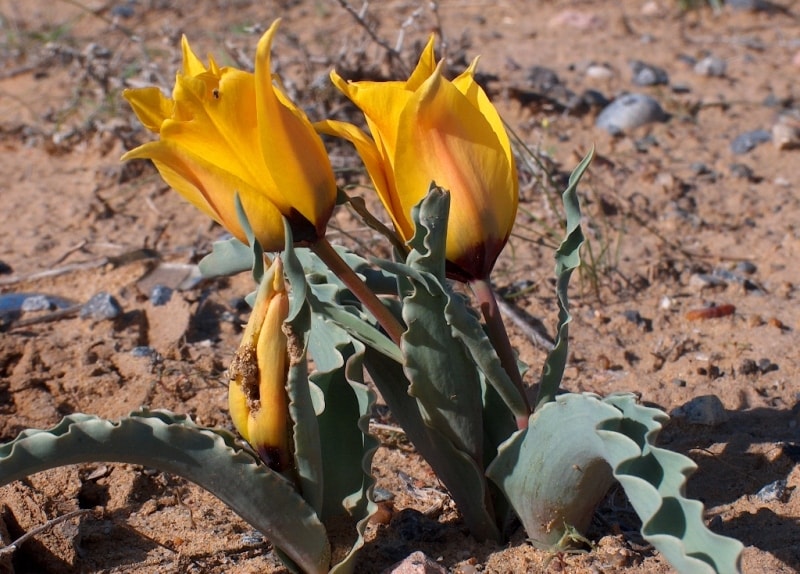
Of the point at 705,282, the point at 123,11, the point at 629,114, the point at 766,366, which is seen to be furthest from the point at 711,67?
the point at 123,11

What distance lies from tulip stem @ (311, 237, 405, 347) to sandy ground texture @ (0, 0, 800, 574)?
521 millimetres

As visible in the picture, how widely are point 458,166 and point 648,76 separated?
3.55m

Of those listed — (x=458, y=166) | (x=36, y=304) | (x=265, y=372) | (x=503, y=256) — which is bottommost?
(x=36, y=304)

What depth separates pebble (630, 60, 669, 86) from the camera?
4906 mm

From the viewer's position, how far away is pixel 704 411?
2.54 meters

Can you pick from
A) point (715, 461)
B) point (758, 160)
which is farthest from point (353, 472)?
point (758, 160)

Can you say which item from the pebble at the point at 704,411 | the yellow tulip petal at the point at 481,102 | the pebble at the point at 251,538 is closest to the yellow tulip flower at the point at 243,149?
the yellow tulip petal at the point at 481,102

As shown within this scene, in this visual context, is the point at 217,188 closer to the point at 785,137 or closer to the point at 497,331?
the point at 497,331

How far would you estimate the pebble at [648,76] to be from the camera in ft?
16.1

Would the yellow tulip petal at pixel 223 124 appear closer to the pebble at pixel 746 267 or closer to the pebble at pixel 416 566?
the pebble at pixel 416 566

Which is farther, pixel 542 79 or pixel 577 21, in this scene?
pixel 577 21

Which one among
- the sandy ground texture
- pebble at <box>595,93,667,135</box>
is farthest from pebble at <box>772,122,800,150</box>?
pebble at <box>595,93,667,135</box>

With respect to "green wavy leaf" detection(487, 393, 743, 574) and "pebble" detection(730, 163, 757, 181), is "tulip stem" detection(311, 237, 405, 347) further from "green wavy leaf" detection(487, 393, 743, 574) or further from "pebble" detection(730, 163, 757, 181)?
"pebble" detection(730, 163, 757, 181)

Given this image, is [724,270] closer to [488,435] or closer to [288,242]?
[488,435]
